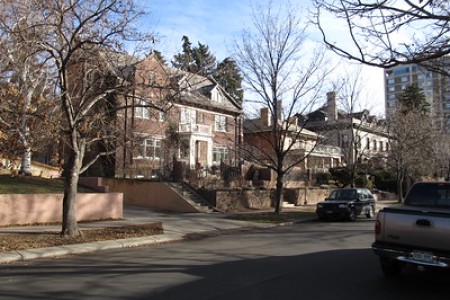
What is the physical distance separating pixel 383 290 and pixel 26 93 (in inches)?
477

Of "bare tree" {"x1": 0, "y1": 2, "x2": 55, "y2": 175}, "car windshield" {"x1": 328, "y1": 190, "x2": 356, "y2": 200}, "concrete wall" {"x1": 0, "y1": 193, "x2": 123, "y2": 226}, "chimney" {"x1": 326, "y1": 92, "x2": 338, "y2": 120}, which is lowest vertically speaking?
"concrete wall" {"x1": 0, "y1": 193, "x2": 123, "y2": 226}

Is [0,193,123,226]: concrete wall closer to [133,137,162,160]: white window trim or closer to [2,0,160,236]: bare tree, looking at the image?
[2,0,160,236]: bare tree

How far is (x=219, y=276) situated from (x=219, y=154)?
34.8m

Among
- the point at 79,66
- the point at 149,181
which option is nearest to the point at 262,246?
the point at 79,66

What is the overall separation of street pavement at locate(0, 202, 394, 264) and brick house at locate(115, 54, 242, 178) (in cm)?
310

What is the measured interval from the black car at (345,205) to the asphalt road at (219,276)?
375 inches

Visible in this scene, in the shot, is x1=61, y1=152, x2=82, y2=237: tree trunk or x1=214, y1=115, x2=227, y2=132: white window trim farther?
x1=214, y1=115, x2=227, y2=132: white window trim

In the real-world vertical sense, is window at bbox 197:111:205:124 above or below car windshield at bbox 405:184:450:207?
above

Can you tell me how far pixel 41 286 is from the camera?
24.4ft

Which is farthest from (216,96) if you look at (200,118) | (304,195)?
(304,195)

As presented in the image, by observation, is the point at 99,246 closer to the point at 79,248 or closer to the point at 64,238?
the point at 79,248

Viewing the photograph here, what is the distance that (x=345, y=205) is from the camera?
21703 mm

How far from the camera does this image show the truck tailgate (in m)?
7.01

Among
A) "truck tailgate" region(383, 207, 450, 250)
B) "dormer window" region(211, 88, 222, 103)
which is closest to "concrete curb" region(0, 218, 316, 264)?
"truck tailgate" region(383, 207, 450, 250)
